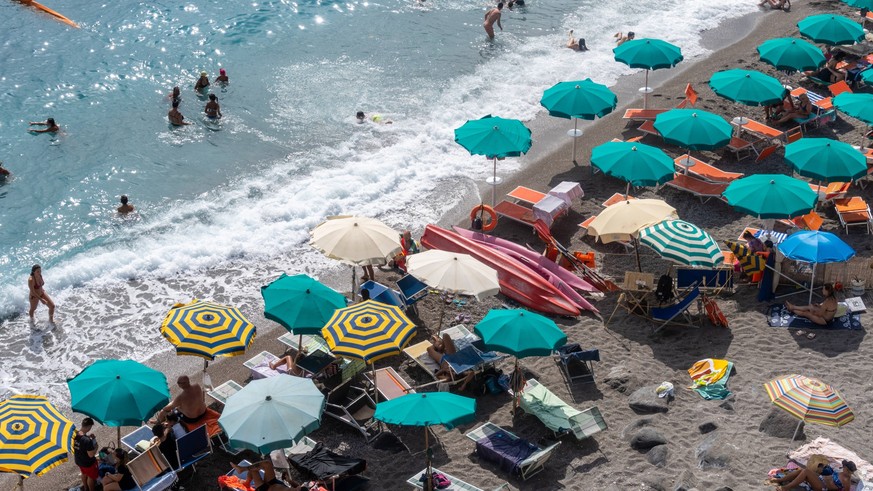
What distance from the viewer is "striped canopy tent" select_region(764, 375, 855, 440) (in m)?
11.7

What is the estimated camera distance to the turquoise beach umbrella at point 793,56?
2317 centimetres

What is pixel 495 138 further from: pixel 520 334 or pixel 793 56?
pixel 793 56

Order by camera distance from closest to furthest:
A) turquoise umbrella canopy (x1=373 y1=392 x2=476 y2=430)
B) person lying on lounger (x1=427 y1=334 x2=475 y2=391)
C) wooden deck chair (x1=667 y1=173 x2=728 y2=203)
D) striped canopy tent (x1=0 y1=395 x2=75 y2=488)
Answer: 1. striped canopy tent (x1=0 y1=395 x2=75 y2=488)
2. turquoise umbrella canopy (x1=373 y1=392 x2=476 y2=430)
3. person lying on lounger (x1=427 y1=334 x2=475 y2=391)
4. wooden deck chair (x1=667 y1=173 x2=728 y2=203)

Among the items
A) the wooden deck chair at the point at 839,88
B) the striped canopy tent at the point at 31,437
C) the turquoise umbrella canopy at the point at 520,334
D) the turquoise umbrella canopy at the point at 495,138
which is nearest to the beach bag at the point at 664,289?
the turquoise umbrella canopy at the point at 520,334

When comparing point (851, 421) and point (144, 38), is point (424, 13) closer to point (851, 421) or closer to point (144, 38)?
point (144, 38)

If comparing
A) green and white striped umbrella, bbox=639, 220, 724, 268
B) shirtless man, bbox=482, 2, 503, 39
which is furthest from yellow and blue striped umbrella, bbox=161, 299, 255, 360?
shirtless man, bbox=482, 2, 503, 39

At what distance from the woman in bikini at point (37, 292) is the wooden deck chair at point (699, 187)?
1235 centimetres

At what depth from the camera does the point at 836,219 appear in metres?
18.3

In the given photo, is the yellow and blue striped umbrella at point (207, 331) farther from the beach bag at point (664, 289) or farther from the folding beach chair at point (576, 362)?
the beach bag at point (664, 289)

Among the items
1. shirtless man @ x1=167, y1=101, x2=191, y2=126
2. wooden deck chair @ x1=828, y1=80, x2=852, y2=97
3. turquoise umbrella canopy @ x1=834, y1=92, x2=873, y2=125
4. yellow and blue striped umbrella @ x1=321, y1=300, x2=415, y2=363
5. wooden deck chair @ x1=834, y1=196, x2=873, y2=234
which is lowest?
shirtless man @ x1=167, y1=101, x2=191, y2=126

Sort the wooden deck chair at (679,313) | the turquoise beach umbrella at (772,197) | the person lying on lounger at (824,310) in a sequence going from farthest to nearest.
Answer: the turquoise beach umbrella at (772,197) → the wooden deck chair at (679,313) → the person lying on lounger at (824,310)

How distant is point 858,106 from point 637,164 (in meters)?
5.97

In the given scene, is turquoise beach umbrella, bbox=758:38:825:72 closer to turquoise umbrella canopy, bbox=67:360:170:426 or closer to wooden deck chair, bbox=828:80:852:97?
wooden deck chair, bbox=828:80:852:97

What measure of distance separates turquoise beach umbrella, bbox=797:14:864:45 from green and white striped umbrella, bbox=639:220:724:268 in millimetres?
12401
